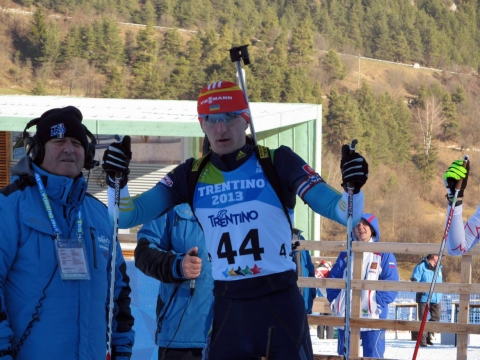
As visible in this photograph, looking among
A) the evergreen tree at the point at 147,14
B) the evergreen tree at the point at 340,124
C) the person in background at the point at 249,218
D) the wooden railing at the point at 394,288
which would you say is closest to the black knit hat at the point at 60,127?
the person in background at the point at 249,218

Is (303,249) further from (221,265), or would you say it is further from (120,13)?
(120,13)

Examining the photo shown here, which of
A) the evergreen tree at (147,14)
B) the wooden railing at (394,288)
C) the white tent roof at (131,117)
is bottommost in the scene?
Result: the wooden railing at (394,288)

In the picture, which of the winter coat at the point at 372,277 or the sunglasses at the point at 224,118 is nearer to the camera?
the sunglasses at the point at 224,118

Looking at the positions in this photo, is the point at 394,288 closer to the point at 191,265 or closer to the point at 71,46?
the point at 191,265

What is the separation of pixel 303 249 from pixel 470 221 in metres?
3.08

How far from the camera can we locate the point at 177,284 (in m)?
4.77

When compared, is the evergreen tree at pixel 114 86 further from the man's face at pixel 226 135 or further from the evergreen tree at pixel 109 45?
→ the man's face at pixel 226 135

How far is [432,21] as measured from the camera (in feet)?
315

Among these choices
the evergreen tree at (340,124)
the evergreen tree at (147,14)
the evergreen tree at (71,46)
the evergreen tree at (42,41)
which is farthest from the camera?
the evergreen tree at (147,14)

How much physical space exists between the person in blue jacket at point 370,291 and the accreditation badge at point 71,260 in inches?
184

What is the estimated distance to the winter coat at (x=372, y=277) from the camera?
7848 millimetres

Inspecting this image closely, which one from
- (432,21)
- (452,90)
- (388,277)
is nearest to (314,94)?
(452,90)

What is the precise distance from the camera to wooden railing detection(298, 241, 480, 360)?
7309mm

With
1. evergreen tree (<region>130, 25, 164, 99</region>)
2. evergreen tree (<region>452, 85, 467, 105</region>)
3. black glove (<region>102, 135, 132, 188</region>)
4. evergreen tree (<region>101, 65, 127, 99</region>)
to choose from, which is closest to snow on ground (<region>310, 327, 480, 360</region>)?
black glove (<region>102, 135, 132, 188</region>)
